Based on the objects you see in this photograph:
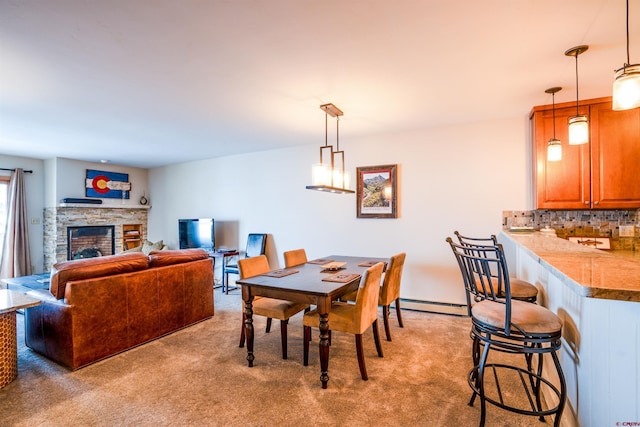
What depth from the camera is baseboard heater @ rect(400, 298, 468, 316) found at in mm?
3904

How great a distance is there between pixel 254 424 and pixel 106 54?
8.88 feet

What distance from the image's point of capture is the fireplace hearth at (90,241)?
598cm

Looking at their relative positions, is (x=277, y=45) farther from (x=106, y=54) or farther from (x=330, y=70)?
(x=106, y=54)

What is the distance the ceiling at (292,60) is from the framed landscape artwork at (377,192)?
74cm

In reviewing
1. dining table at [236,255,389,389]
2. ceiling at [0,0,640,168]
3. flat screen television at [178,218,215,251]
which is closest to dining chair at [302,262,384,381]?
dining table at [236,255,389,389]

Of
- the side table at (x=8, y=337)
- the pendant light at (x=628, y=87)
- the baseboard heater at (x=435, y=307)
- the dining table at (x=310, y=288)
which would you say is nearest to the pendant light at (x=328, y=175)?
the dining table at (x=310, y=288)

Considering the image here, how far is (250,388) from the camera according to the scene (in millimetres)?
2309

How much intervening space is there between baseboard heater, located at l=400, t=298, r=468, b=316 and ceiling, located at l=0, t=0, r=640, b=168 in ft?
7.77

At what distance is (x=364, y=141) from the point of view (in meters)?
4.60

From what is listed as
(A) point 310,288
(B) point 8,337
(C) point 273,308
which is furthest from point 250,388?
(B) point 8,337

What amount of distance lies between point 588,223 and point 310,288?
10.8ft

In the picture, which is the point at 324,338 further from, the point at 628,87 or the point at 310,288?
the point at 628,87

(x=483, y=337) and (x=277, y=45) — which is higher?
(x=277, y=45)

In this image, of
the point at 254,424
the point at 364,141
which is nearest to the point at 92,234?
the point at 364,141
